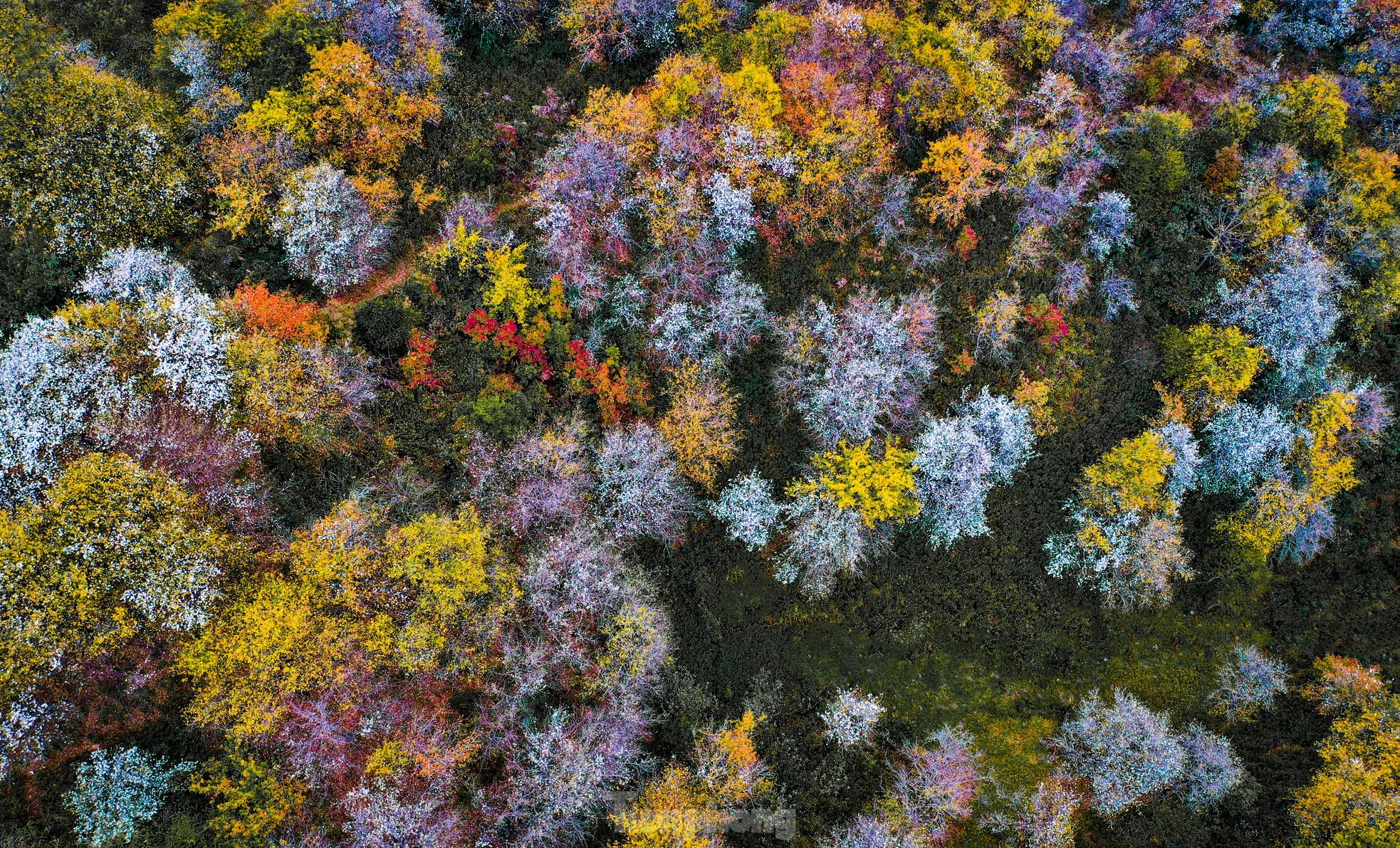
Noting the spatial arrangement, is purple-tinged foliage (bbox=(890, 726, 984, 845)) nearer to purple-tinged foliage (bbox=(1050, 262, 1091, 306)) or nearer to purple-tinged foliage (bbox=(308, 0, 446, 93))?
purple-tinged foliage (bbox=(1050, 262, 1091, 306))

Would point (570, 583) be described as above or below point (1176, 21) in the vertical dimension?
below

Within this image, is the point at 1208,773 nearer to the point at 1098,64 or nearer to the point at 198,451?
the point at 1098,64

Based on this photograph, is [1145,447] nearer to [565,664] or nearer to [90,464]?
[565,664]

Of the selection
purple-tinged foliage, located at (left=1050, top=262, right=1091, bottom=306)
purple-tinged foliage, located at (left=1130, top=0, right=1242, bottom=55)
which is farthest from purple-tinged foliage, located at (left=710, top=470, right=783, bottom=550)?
purple-tinged foliage, located at (left=1130, top=0, right=1242, bottom=55)

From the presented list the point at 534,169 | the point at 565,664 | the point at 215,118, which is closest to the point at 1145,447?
the point at 565,664

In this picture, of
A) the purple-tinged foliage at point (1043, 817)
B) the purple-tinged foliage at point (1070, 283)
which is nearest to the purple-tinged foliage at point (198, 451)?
the purple-tinged foliage at point (1043, 817)

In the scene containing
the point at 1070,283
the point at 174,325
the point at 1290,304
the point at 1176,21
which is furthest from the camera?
the point at 1176,21

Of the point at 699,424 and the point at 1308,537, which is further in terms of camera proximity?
the point at 1308,537

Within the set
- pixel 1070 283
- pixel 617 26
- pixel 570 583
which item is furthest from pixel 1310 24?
pixel 570 583
